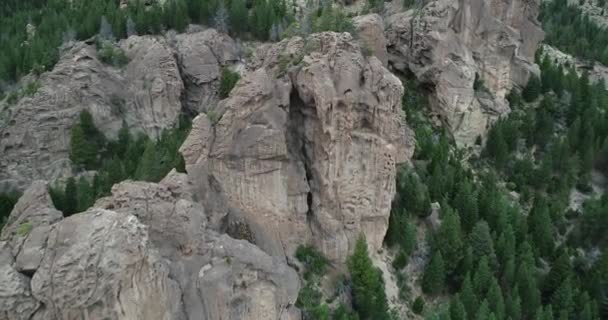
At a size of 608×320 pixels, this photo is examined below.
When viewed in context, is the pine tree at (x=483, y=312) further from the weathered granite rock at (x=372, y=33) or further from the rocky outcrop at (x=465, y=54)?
the rocky outcrop at (x=465, y=54)

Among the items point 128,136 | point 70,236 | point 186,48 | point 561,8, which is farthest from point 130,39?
point 561,8

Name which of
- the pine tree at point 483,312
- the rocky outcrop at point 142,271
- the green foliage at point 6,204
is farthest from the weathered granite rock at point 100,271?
the green foliage at point 6,204

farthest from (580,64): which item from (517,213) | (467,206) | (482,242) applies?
(482,242)

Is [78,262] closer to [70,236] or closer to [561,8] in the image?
[70,236]

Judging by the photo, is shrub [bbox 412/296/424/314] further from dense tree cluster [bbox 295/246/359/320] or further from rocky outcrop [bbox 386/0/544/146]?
rocky outcrop [bbox 386/0/544/146]

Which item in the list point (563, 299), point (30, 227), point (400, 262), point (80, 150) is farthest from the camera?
point (80, 150)

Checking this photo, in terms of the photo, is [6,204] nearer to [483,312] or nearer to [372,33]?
[372,33]

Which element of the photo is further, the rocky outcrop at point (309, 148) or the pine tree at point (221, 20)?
the pine tree at point (221, 20)
